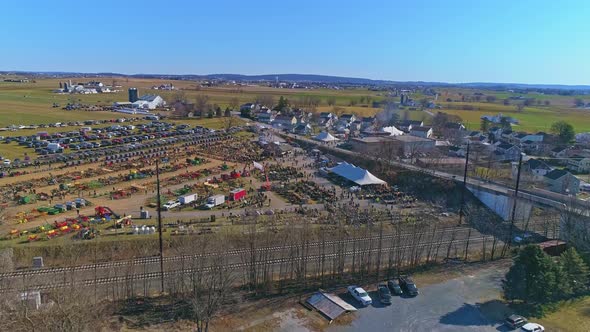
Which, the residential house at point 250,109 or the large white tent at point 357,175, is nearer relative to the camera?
the large white tent at point 357,175

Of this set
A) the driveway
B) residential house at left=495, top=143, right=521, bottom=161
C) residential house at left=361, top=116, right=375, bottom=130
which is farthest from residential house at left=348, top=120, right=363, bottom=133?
the driveway

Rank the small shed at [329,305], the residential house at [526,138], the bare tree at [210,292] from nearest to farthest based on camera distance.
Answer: the bare tree at [210,292], the small shed at [329,305], the residential house at [526,138]

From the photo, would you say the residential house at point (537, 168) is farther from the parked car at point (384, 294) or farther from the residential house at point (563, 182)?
the parked car at point (384, 294)

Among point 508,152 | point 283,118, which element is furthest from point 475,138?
point 283,118

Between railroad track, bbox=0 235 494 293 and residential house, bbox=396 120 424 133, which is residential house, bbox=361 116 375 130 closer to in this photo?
residential house, bbox=396 120 424 133

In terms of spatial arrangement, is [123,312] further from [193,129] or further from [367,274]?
[193,129]

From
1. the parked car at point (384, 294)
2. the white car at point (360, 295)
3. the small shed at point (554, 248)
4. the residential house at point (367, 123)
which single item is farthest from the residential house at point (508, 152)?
the white car at point (360, 295)
